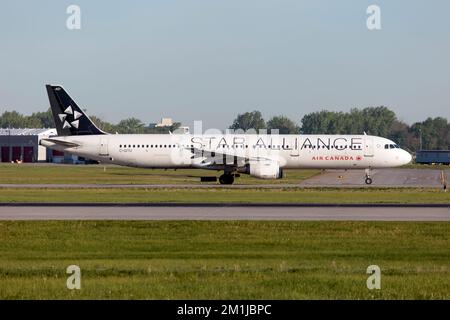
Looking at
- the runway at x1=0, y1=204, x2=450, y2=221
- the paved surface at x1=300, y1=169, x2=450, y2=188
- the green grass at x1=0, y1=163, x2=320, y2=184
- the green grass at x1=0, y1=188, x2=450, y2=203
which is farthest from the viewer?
the green grass at x1=0, y1=163, x2=320, y2=184

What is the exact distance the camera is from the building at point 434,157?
510ft

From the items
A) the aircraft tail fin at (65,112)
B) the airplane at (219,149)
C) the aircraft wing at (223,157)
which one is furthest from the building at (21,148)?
A: the aircraft wing at (223,157)

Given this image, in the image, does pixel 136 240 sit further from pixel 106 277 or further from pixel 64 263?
pixel 106 277

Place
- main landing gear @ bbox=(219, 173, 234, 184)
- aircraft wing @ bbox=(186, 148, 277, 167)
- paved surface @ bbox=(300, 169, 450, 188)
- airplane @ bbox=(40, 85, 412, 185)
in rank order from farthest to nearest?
paved surface @ bbox=(300, 169, 450, 188), airplane @ bbox=(40, 85, 412, 185), aircraft wing @ bbox=(186, 148, 277, 167), main landing gear @ bbox=(219, 173, 234, 184)

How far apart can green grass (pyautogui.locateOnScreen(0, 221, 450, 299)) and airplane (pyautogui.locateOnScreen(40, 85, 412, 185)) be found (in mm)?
36194

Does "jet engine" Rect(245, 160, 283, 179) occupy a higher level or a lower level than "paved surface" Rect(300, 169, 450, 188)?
higher

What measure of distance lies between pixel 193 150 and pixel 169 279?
49.5m

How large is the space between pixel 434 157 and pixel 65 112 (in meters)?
102

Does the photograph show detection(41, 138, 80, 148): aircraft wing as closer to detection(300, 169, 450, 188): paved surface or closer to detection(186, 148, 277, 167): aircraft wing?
detection(186, 148, 277, 167): aircraft wing

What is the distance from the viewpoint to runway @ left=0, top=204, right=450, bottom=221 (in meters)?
34.4

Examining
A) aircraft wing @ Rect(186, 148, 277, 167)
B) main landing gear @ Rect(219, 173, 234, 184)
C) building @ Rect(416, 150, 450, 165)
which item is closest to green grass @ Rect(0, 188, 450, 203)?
main landing gear @ Rect(219, 173, 234, 184)

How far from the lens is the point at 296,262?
22.5 meters

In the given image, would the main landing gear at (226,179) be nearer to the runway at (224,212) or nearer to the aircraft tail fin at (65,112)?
the aircraft tail fin at (65,112)
